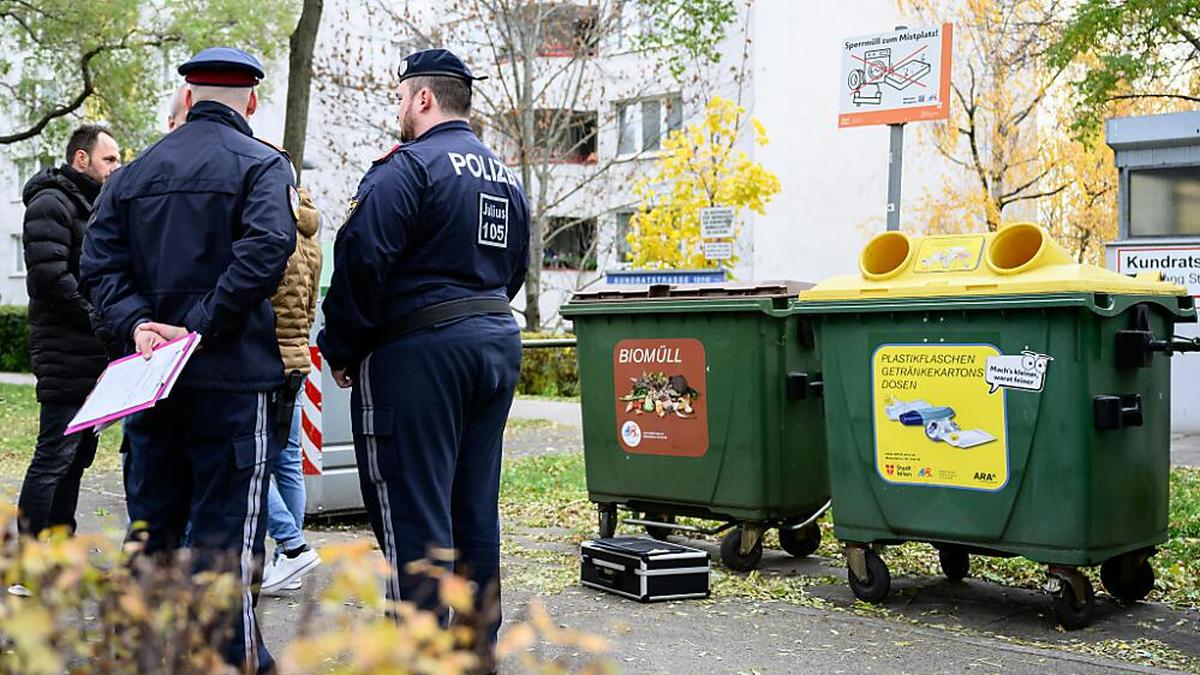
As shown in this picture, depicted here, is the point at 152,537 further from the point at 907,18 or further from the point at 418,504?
the point at 907,18

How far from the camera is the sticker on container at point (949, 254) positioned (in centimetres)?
582

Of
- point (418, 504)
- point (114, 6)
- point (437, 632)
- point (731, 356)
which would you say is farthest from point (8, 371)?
point (437, 632)

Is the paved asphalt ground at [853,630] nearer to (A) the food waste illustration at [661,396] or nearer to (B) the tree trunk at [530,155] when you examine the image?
(A) the food waste illustration at [661,396]

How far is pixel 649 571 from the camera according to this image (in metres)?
5.93

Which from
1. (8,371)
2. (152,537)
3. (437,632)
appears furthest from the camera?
(8,371)

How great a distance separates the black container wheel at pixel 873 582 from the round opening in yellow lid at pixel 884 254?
123 centimetres

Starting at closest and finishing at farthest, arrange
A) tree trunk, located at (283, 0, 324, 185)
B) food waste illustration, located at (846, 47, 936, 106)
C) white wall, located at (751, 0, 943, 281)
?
food waste illustration, located at (846, 47, 936, 106) → tree trunk, located at (283, 0, 324, 185) → white wall, located at (751, 0, 943, 281)

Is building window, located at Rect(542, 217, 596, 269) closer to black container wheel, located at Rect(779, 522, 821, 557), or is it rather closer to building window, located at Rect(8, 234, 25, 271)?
building window, located at Rect(8, 234, 25, 271)

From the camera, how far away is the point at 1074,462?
5430 mm

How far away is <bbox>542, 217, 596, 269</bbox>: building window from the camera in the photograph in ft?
98.5

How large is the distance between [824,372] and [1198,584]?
188 cm

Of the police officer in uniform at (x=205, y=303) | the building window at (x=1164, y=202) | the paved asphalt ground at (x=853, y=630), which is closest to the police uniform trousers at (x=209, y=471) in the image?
the police officer in uniform at (x=205, y=303)

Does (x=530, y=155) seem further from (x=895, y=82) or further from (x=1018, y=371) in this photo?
(x=1018, y=371)

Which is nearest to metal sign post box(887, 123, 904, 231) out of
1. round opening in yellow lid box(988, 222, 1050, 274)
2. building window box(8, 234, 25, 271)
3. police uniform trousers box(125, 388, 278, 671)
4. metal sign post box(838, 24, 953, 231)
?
metal sign post box(838, 24, 953, 231)
